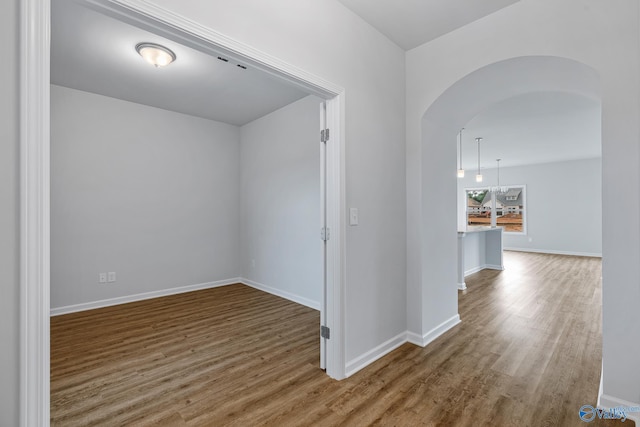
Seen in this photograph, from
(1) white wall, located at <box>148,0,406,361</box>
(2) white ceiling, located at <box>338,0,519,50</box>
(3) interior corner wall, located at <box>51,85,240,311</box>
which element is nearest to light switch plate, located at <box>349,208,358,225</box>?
(1) white wall, located at <box>148,0,406,361</box>

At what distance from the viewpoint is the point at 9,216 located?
3.40 feet

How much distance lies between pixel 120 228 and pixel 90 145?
1.16 m

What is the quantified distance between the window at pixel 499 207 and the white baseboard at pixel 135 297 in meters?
9.24

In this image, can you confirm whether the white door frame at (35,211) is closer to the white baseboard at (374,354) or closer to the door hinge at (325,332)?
the door hinge at (325,332)

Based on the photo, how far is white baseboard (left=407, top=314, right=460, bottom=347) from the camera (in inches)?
107

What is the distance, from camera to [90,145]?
12.4 feet

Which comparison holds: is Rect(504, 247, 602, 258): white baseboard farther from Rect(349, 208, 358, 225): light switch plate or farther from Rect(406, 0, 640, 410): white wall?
Rect(349, 208, 358, 225): light switch plate

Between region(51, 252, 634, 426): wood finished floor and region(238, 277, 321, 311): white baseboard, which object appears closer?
region(51, 252, 634, 426): wood finished floor

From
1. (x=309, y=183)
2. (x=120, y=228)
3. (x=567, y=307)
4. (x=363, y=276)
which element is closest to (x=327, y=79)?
(x=363, y=276)

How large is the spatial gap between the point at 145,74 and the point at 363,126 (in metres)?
2.66

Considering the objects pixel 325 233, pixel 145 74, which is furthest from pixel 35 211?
pixel 145 74

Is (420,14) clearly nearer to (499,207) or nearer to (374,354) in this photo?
(374,354)

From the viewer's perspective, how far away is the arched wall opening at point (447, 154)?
2359mm

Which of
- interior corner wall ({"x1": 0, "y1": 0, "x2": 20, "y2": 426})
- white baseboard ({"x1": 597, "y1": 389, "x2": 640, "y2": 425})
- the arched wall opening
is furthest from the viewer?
the arched wall opening
